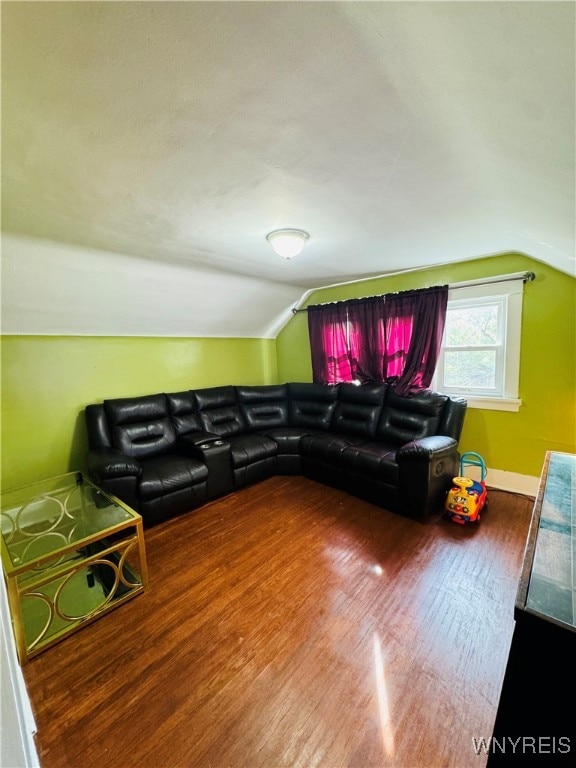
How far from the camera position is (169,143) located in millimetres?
1128

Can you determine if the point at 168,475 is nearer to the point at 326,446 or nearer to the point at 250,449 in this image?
the point at 250,449

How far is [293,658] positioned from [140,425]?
2.44 metres

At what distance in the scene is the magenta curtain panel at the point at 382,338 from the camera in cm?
305

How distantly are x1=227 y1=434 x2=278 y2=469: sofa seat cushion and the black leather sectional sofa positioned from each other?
0.04 feet

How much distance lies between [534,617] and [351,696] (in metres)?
0.99

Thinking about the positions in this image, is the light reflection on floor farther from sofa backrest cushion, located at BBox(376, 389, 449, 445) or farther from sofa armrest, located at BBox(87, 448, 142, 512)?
sofa armrest, located at BBox(87, 448, 142, 512)

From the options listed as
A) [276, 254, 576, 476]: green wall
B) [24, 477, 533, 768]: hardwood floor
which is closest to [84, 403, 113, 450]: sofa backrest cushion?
[24, 477, 533, 768]: hardwood floor

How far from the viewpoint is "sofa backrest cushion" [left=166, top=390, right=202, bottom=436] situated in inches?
131

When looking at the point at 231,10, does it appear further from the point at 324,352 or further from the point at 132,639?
the point at 324,352

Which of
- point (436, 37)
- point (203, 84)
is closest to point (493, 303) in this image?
point (436, 37)

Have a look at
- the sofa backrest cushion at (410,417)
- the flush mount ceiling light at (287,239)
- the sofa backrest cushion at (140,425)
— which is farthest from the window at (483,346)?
the sofa backrest cushion at (140,425)

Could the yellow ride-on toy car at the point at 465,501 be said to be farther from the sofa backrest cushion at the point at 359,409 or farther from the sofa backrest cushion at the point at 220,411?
the sofa backrest cushion at the point at 220,411

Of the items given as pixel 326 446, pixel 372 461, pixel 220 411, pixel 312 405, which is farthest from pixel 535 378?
pixel 220 411

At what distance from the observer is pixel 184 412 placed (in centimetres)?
345
